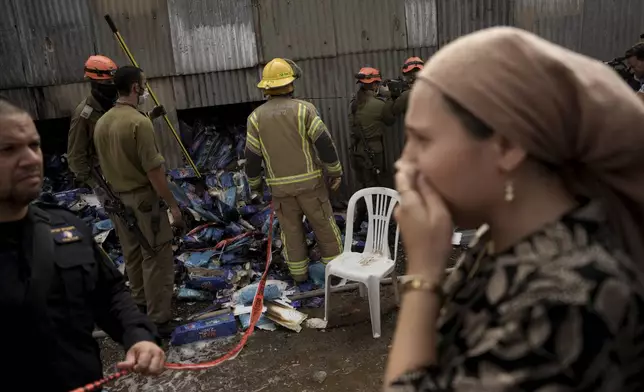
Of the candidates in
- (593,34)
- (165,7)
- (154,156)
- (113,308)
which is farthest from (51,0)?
(593,34)

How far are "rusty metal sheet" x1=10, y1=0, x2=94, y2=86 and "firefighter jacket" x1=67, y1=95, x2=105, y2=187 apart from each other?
93.9 inches

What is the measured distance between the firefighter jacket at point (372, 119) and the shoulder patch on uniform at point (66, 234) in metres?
5.11

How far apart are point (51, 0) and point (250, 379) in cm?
566

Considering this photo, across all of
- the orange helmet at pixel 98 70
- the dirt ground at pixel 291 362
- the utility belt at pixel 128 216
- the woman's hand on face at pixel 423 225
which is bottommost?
the dirt ground at pixel 291 362

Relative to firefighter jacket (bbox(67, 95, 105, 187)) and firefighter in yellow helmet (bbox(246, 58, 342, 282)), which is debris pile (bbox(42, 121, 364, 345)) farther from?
firefighter jacket (bbox(67, 95, 105, 187))

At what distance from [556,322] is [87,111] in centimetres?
468

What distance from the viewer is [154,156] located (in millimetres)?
4141

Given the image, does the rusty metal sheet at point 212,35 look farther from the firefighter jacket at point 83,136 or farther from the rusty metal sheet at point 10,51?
the firefighter jacket at point 83,136

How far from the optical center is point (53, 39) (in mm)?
6570

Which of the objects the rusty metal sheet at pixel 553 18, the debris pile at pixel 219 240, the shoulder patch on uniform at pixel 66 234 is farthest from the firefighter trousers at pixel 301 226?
the rusty metal sheet at pixel 553 18

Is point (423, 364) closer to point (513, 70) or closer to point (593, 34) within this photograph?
point (513, 70)

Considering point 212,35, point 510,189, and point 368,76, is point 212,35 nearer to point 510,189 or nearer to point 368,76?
point 368,76

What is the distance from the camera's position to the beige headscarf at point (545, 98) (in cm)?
90

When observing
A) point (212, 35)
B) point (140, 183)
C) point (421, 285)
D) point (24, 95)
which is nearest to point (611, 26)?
point (212, 35)
